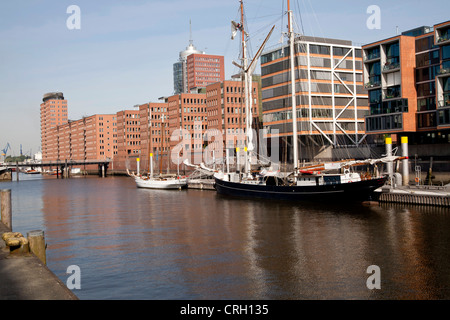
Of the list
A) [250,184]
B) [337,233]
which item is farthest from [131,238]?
[250,184]

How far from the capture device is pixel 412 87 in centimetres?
8056

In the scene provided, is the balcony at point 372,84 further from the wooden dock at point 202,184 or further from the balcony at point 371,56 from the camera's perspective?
the wooden dock at point 202,184

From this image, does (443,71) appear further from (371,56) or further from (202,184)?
(202,184)

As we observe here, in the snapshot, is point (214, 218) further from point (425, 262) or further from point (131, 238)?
point (425, 262)

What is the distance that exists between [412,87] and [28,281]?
77702 millimetres

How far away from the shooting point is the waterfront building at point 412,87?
242 ft

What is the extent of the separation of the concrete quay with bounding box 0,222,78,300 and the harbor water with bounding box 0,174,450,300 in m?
5.27

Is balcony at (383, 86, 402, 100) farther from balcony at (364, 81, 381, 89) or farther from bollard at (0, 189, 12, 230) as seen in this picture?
bollard at (0, 189, 12, 230)

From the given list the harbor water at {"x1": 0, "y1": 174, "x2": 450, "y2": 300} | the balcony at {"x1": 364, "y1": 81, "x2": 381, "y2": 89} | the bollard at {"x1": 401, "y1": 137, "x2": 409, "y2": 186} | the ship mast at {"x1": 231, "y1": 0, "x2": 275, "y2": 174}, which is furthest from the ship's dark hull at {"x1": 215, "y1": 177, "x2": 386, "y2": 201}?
the balcony at {"x1": 364, "y1": 81, "x2": 381, "y2": 89}

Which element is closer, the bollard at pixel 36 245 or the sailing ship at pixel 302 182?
the bollard at pixel 36 245

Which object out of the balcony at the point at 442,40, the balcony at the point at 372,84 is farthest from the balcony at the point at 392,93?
the balcony at the point at 442,40

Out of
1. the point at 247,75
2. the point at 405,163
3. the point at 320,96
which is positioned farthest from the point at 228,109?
the point at 405,163

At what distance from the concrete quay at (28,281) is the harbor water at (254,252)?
17.3 ft

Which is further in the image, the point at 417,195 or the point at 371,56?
the point at 371,56
